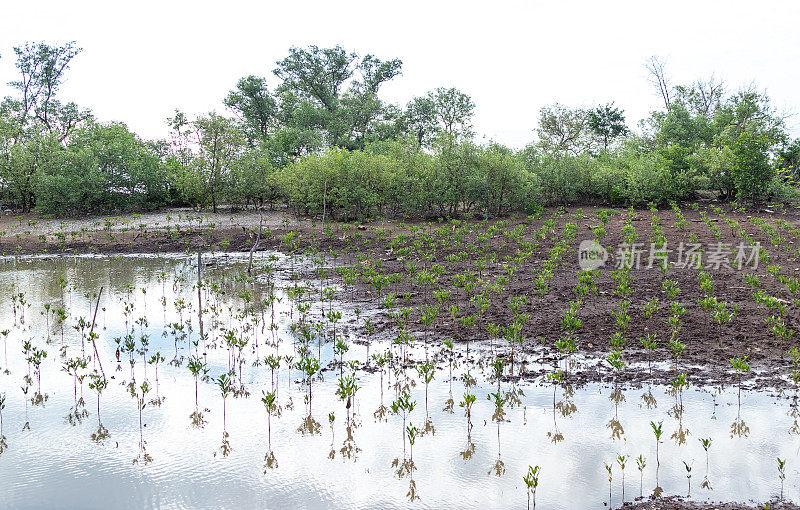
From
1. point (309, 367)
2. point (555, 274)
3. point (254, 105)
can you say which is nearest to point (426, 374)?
point (309, 367)

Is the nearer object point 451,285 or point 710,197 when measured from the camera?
point 451,285

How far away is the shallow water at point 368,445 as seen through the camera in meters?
4.46

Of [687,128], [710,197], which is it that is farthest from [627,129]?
[710,197]

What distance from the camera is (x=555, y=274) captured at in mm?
12000

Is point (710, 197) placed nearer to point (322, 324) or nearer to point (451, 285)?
point (451, 285)

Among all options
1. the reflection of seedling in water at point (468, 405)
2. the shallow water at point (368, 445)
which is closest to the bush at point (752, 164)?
the shallow water at point (368, 445)

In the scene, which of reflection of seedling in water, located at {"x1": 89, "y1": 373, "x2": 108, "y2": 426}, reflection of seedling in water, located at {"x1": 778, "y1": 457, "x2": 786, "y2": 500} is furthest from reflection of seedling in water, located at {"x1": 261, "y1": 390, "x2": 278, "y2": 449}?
reflection of seedling in water, located at {"x1": 778, "y1": 457, "x2": 786, "y2": 500}

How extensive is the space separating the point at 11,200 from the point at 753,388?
29.1 meters

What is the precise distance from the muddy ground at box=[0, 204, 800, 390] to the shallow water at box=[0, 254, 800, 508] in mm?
862

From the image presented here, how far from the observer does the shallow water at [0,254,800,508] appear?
175 inches

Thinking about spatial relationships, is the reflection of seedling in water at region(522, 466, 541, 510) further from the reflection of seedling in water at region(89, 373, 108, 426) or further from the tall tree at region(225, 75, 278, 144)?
the tall tree at region(225, 75, 278, 144)

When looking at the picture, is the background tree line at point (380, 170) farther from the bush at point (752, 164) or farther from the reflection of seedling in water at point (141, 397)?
the reflection of seedling in water at point (141, 397)

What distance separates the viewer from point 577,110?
3828 centimetres

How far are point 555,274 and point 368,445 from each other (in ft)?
25.4
